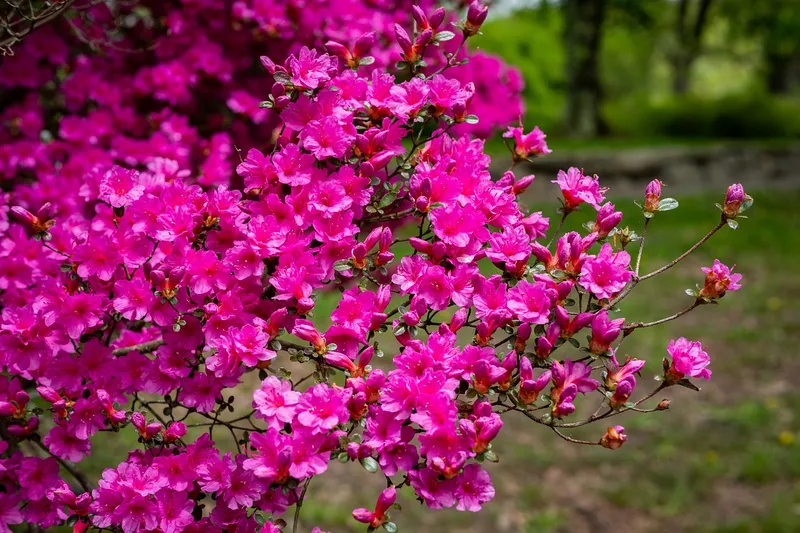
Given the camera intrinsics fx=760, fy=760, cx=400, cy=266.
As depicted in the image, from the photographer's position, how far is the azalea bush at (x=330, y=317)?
4.57 ft

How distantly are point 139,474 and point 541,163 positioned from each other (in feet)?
31.7

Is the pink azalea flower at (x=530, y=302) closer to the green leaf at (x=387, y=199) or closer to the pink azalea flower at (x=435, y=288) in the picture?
the pink azalea flower at (x=435, y=288)

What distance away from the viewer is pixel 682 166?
12.1 metres

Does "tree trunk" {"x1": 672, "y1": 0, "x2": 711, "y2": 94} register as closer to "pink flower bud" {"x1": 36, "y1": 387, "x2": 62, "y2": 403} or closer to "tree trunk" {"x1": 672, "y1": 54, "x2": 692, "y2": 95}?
"tree trunk" {"x1": 672, "y1": 54, "x2": 692, "y2": 95}

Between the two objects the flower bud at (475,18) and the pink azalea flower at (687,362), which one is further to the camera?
the flower bud at (475,18)

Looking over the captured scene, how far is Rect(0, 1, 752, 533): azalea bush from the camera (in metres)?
1.39

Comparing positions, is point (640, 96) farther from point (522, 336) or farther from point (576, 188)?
point (522, 336)

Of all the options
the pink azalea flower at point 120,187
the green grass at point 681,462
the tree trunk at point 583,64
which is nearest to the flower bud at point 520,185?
the pink azalea flower at point 120,187

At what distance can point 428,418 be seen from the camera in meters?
1.34

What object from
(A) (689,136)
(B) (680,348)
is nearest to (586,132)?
(A) (689,136)

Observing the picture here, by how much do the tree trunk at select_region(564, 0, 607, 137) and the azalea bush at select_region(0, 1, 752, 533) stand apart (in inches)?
480

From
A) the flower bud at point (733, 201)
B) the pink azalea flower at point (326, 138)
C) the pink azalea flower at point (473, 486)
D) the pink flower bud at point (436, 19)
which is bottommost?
the pink azalea flower at point (473, 486)

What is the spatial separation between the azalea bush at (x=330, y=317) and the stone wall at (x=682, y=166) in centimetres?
858

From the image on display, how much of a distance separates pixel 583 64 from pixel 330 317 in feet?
44.2
